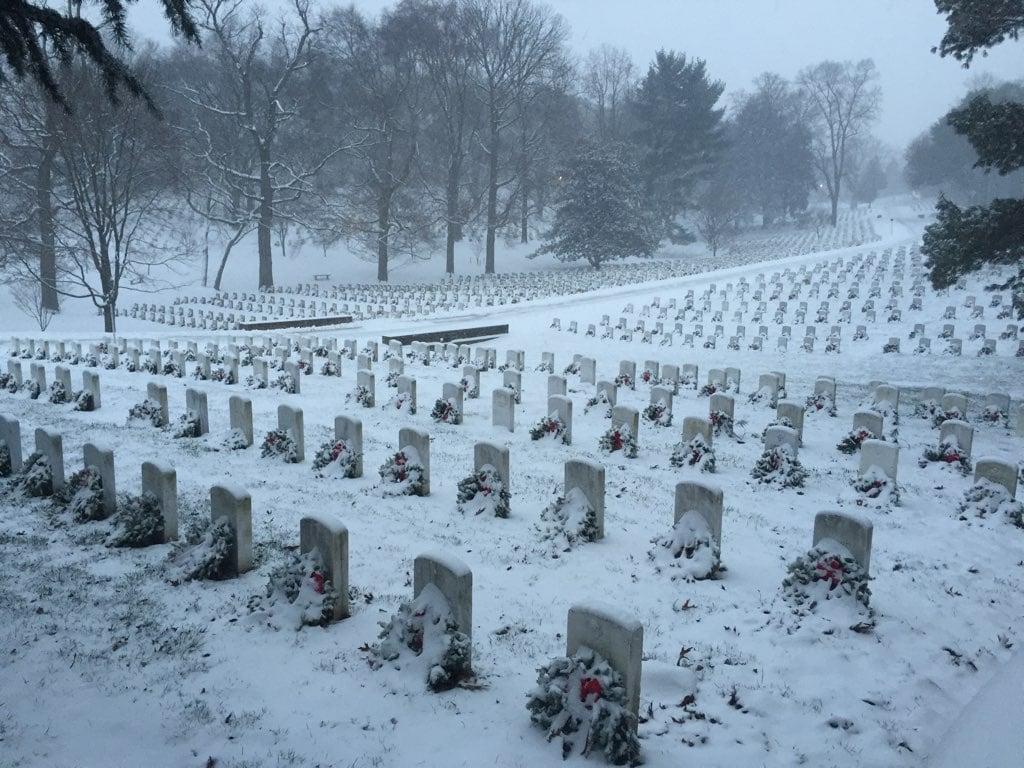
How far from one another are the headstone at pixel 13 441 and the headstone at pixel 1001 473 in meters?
10.9

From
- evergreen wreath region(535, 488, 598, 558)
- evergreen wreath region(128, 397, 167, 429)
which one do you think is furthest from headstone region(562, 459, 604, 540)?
evergreen wreath region(128, 397, 167, 429)

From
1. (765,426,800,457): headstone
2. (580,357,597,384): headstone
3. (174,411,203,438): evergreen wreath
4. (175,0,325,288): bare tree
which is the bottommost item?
(174,411,203,438): evergreen wreath

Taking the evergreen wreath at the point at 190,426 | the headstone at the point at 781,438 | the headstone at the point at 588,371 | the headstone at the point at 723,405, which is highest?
the headstone at the point at 588,371

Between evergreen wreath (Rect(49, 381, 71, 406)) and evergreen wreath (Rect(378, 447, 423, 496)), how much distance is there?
806 cm

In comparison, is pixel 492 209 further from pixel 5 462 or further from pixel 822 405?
pixel 5 462

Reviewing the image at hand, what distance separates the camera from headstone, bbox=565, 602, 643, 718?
154 inches

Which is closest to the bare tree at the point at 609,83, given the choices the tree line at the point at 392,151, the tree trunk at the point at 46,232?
the tree line at the point at 392,151

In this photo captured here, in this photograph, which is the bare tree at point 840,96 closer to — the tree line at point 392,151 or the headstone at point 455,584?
the tree line at point 392,151

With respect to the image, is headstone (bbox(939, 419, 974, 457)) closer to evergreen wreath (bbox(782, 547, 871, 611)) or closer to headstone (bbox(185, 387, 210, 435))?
evergreen wreath (bbox(782, 547, 871, 611))

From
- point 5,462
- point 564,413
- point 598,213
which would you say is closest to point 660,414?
point 564,413

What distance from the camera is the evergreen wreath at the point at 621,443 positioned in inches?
396

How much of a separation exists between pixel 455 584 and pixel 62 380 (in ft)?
38.2

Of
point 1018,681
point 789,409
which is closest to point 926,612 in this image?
point 1018,681

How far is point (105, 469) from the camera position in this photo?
7234mm
